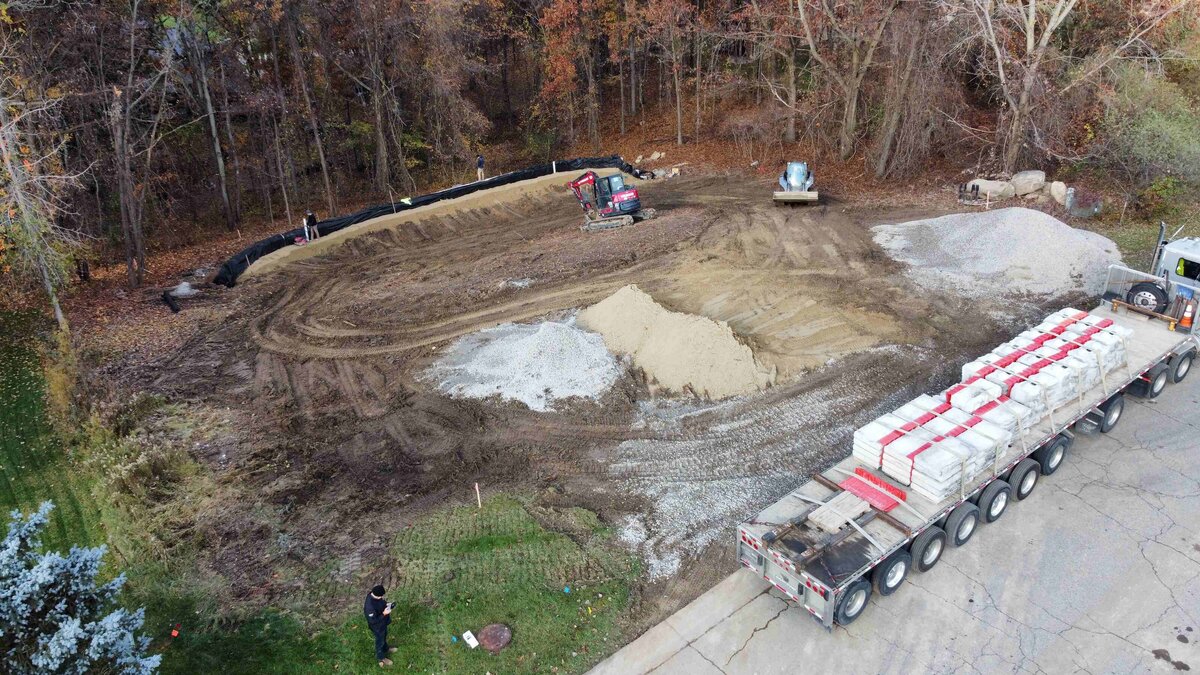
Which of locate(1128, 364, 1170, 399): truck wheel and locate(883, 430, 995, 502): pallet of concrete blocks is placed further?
locate(1128, 364, 1170, 399): truck wheel

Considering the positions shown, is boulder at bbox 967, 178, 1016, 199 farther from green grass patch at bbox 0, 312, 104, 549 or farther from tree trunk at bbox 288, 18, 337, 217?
green grass patch at bbox 0, 312, 104, 549

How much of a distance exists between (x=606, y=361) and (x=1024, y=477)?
8.26m

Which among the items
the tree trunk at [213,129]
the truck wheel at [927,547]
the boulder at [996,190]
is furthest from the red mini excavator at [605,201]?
the truck wheel at [927,547]

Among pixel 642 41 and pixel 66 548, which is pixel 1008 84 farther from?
pixel 66 548

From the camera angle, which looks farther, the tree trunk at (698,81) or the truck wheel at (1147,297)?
the tree trunk at (698,81)

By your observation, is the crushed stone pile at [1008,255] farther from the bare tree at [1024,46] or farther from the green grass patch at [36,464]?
the green grass patch at [36,464]

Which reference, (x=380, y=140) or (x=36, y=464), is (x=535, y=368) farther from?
(x=380, y=140)

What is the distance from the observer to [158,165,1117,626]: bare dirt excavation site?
1244 cm

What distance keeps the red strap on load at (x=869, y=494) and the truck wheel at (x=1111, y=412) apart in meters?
5.81

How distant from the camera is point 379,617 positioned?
9.30 meters

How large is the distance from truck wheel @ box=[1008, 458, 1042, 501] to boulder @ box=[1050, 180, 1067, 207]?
53.5 feet

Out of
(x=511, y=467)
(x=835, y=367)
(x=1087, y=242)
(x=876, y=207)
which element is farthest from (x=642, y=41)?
Result: (x=511, y=467)

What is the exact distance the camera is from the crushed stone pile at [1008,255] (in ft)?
63.6

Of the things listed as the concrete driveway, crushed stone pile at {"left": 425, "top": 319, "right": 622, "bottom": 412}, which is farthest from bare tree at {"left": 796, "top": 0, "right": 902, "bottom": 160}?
the concrete driveway
